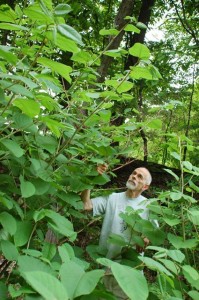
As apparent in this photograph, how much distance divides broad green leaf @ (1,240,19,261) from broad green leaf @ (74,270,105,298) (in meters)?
0.42

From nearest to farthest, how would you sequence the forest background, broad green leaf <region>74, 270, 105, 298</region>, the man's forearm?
broad green leaf <region>74, 270, 105, 298</region>, the forest background, the man's forearm

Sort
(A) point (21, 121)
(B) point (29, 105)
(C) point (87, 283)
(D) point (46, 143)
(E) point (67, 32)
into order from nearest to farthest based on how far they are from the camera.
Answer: (C) point (87, 283)
(E) point (67, 32)
(B) point (29, 105)
(A) point (21, 121)
(D) point (46, 143)

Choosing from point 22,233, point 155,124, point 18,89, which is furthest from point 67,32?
point 155,124

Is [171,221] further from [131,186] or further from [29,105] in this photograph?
[131,186]

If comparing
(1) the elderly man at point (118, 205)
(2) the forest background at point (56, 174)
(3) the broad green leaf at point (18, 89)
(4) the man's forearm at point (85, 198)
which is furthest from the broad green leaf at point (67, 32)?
(1) the elderly man at point (118, 205)

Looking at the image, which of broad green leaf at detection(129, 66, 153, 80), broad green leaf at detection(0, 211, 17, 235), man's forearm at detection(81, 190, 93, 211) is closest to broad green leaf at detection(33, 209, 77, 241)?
broad green leaf at detection(0, 211, 17, 235)

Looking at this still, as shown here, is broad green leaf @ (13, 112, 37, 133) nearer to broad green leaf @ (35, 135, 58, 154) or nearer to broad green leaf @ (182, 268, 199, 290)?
broad green leaf @ (35, 135, 58, 154)

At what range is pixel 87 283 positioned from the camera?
771mm

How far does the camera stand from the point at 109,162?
6.62 feet

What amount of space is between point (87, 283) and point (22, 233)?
0.54m

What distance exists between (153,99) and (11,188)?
19.9 feet

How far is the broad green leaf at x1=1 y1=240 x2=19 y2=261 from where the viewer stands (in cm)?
113

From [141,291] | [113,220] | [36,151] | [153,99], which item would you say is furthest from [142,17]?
[141,291]

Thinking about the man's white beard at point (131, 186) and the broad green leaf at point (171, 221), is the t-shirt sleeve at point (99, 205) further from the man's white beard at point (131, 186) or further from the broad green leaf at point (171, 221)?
the broad green leaf at point (171, 221)
